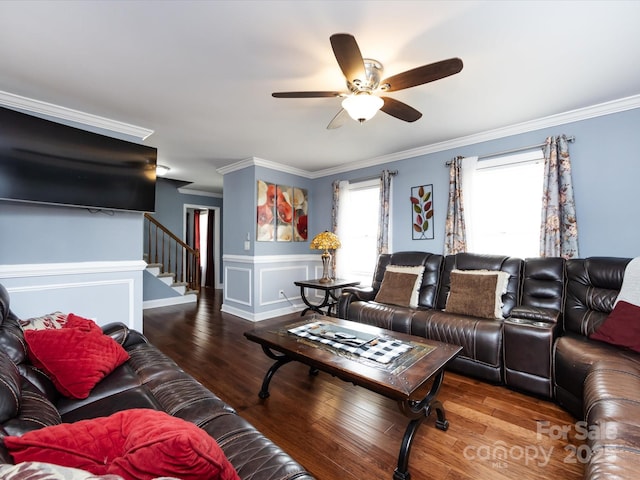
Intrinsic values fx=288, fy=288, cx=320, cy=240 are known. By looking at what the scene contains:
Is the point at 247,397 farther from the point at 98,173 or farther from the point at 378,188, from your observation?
the point at 378,188

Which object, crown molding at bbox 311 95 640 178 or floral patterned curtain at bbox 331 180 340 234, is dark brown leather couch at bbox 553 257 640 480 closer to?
crown molding at bbox 311 95 640 178

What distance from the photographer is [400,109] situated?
219 cm

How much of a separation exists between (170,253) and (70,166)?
12.0ft

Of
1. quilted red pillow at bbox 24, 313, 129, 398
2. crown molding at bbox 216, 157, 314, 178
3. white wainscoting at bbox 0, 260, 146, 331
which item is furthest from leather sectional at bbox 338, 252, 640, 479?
crown molding at bbox 216, 157, 314, 178

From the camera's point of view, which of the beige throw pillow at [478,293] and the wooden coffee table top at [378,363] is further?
the beige throw pillow at [478,293]

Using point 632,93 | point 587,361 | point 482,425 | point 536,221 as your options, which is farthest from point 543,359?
point 632,93

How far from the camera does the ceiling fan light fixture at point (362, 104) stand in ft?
6.42

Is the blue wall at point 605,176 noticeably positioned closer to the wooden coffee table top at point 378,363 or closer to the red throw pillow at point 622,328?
the red throw pillow at point 622,328

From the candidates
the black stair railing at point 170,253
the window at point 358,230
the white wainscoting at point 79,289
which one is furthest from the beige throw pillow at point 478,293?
the black stair railing at point 170,253

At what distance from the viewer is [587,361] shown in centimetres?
182

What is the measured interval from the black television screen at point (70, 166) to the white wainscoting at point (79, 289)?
63 centimetres

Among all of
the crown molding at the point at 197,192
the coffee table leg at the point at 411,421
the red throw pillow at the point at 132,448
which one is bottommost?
the coffee table leg at the point at 411,421

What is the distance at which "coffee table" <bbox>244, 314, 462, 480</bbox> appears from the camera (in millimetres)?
1458

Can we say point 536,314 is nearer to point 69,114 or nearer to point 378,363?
point 378,363
